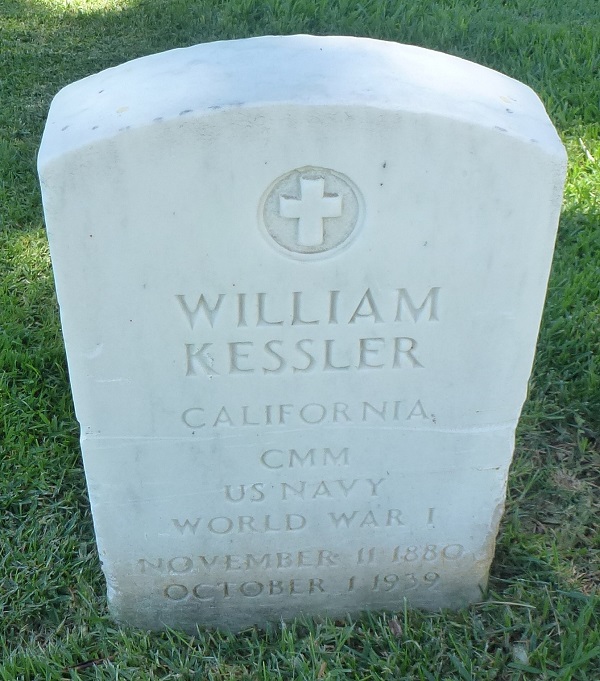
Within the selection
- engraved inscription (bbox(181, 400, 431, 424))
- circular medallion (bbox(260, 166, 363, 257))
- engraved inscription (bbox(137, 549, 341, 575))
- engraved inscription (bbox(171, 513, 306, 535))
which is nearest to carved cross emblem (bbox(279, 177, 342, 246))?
circular medallion (bbox(260, 166, 363, 257))

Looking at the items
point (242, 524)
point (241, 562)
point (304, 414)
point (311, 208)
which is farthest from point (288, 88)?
point (241, 562)

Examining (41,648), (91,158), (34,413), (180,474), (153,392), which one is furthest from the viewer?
(34,413)

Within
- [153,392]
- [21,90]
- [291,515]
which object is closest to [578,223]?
[291,515]

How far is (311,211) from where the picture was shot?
1.60m

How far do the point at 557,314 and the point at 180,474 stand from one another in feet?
5.34

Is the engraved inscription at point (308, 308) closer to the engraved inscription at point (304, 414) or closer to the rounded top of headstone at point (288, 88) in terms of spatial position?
the engraved inscription at point (304, 414)

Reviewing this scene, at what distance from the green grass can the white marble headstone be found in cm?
13

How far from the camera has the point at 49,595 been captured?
7.27 ft

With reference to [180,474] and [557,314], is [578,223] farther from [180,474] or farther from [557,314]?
[180,474]

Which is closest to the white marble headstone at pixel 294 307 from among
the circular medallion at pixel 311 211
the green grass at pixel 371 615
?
the circular medallion at pixel 311 211

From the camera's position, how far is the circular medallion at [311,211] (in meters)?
1.57

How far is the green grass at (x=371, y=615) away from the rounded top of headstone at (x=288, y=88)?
1.19 metres

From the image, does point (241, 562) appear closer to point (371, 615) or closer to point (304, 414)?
point (371, 615)

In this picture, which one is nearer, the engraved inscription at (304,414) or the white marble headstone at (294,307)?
the white marble headstone at (294,307)
